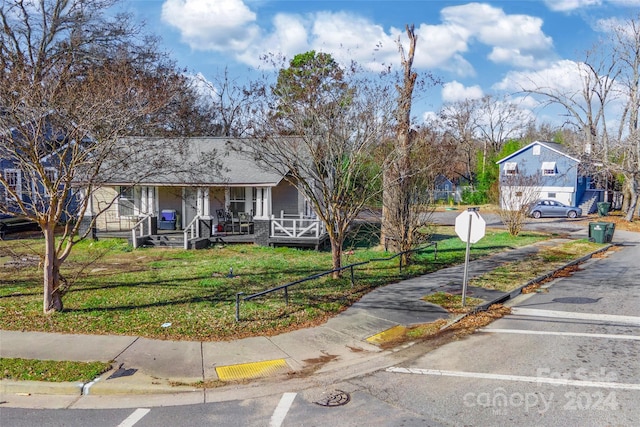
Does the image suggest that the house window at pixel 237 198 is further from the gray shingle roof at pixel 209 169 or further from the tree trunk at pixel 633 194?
the tree trunk at pixel 633 194

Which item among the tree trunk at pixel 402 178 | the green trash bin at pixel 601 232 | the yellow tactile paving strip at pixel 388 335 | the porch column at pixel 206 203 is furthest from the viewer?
the green trash bin at pixel 601 232

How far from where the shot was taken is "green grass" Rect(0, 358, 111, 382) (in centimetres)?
596

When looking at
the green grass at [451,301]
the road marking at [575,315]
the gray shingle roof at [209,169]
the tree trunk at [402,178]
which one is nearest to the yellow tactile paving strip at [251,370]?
the green grass at [451,301]

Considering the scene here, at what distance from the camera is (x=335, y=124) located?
11.3 meters

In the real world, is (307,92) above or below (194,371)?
above

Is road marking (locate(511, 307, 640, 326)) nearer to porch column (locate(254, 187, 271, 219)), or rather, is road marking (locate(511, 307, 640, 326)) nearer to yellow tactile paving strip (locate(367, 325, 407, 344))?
yellow tactile paving strip (locate(367, 325, 407, 344))

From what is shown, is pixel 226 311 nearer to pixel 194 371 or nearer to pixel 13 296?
pixel 194 371

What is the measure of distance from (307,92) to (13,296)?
8.09 m

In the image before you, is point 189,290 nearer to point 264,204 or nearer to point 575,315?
point 575,315

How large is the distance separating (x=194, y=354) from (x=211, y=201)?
52.9 feet

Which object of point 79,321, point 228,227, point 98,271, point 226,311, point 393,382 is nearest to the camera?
point 393,382

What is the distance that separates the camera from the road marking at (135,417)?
5043 mm

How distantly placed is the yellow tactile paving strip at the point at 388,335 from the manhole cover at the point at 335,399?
196cm

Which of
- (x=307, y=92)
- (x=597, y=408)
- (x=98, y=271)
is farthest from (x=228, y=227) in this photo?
(x=597, y=408)
